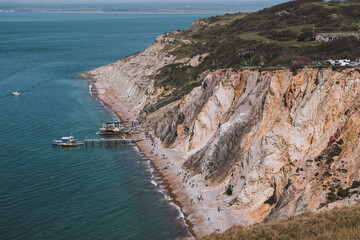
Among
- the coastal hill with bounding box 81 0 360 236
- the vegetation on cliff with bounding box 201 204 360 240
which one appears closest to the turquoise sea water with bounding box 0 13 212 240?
the coastal hill with bounding box 81 0 360 236

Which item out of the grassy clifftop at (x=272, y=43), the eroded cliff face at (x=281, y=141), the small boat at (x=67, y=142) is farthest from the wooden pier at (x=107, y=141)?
the grassy clifftop at (x=272, y=43)

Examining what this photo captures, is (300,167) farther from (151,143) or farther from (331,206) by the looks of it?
(151,143)

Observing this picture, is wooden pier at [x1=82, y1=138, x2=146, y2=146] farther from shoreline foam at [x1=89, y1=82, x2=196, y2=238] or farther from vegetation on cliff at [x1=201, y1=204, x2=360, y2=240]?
vegetation on cliff at [x1=201, y1=204, x2=360, y2=240]

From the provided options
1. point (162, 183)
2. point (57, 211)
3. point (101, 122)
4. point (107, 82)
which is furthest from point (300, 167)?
point (107, 82)

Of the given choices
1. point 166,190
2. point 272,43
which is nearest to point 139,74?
point 272,43

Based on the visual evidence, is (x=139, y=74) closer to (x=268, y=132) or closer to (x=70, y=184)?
(x=70, y=184)

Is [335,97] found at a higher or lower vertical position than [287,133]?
higher

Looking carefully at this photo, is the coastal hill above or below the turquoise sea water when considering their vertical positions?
above
